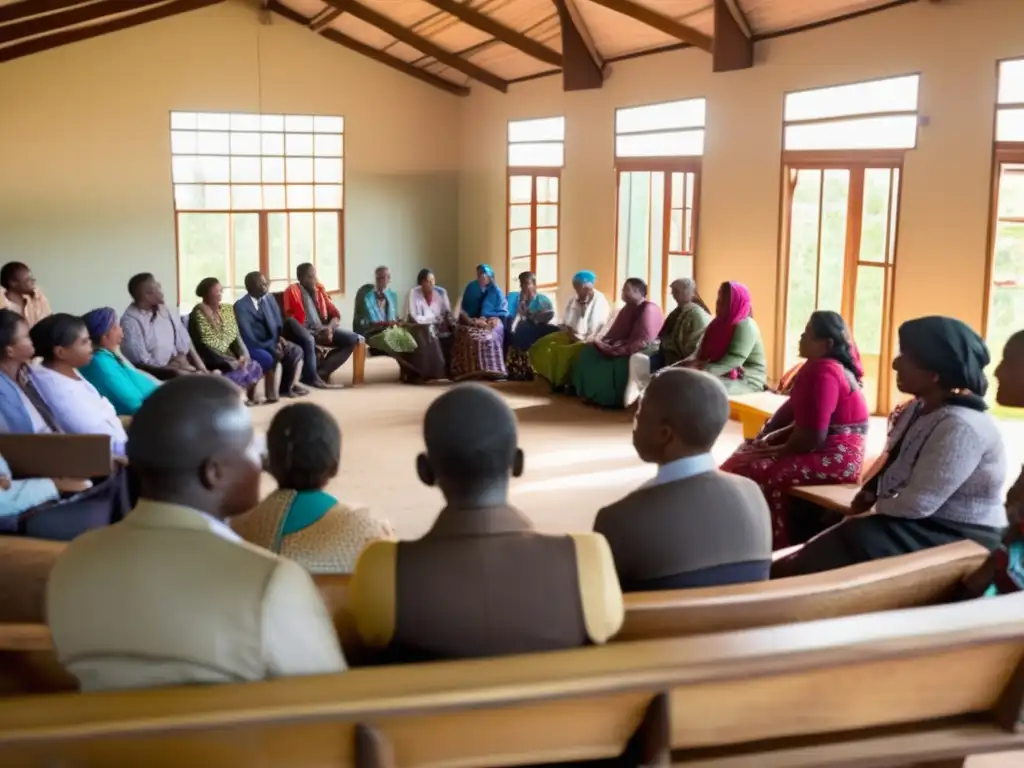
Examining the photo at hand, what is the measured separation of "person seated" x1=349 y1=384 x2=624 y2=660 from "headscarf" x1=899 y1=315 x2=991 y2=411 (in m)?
1.57

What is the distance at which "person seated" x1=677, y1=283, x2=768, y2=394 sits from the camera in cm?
663

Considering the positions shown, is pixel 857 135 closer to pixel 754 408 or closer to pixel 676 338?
pixel 676 338

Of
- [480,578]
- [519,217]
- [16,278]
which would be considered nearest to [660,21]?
[519,217]

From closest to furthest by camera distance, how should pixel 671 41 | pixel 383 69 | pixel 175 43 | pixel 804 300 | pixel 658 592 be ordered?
pixel 658 592 < pixel 804 300 < pixel 671 41 < pixel 175 43 < pixel 383 69

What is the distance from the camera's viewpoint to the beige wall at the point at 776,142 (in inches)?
239

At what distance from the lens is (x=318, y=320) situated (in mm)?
8977

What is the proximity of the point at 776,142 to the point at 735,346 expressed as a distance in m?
1.86

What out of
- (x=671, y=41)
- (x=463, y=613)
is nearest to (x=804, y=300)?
(x=671, y=41)

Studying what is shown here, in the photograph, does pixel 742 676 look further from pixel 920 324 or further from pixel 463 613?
pixel 920 324

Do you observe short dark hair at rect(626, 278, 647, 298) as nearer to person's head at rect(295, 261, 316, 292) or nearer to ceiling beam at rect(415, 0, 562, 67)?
person's head at rect(295, 261, 316, 292)

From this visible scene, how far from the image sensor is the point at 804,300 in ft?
25.2

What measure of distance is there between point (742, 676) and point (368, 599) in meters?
0.61

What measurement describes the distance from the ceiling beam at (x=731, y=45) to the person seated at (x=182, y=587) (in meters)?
6.87

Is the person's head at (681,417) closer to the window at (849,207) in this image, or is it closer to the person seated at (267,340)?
the window at (849,207)
